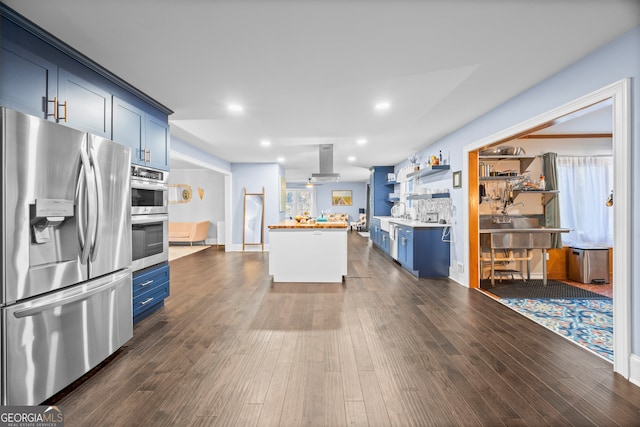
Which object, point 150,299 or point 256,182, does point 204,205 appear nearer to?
point 256,182

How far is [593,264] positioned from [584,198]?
1.19 meters

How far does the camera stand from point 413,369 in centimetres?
220

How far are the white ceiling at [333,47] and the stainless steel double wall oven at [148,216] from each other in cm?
94

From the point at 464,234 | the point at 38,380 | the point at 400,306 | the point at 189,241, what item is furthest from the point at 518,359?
the point at 189,241

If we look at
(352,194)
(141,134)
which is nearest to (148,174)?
(141,134)

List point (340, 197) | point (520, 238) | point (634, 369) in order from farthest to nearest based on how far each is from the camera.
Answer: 1. point (340, 197)
2. point (520, 238)
3. point (634, 369)

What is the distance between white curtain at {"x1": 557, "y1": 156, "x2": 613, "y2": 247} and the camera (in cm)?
509

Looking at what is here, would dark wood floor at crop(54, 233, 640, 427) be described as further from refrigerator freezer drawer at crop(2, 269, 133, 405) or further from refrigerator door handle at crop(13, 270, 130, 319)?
refrigerator door handle at crop(13, 270, 130, 319)

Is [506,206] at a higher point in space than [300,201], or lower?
lower

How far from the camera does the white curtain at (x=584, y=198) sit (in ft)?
16.7

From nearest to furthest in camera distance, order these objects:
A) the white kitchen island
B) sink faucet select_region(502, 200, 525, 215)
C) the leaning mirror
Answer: the white kitchen island < sink faucet select_region(502, 200, 525, 215) < the leaning mirror

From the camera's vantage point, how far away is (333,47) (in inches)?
92.0

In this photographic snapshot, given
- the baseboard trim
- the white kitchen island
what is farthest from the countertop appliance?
the baseboard trim

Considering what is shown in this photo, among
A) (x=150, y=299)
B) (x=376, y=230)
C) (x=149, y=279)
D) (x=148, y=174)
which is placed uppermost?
(x=148, y=174)
